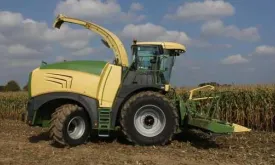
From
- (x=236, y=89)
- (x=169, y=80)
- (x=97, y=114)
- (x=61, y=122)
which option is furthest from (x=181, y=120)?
(x=236, y=89)

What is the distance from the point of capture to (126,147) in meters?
9.75

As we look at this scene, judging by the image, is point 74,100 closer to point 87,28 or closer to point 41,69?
point 41,69

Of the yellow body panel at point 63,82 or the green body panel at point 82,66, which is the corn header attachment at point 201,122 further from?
the yellow body panel at point 63,82

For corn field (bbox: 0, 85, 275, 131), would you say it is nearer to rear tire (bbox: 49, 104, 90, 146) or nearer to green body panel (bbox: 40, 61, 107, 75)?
green body panel (bbox: 40, 61, 107, 75)

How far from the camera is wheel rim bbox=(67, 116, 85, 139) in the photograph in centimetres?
999

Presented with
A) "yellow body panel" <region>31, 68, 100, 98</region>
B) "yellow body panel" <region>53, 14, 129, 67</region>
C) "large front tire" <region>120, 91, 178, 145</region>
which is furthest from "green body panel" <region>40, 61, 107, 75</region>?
"large front tire" <region>120, 91, 178, 145</region>

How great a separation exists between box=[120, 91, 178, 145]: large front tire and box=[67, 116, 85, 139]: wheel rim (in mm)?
949

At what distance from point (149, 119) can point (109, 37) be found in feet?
8.06

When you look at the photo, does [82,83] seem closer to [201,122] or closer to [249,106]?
[201,122]

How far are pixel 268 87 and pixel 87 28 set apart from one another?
7085mm

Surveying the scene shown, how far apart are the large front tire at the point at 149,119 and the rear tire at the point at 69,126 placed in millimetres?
923

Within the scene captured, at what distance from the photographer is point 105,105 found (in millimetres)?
9977

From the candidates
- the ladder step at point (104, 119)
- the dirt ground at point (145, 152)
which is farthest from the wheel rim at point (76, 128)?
the ladder step at point (104, 119)

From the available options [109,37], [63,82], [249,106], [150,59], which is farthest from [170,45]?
[249,106]
